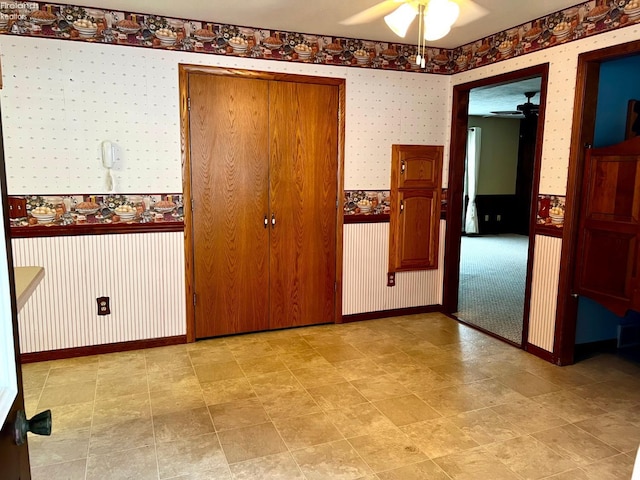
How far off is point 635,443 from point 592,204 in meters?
1.50

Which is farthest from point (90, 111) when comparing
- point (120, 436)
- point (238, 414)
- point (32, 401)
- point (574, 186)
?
point (574, 186)

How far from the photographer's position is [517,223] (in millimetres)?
10242

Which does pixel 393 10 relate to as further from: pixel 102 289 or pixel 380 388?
pixel 102 289

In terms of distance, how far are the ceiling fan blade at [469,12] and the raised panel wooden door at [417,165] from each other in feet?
3.71

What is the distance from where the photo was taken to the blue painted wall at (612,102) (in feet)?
10.8

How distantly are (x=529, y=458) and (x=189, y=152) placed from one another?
2.96m

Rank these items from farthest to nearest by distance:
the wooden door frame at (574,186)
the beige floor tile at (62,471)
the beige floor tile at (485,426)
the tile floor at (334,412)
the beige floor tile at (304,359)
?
the beige floor tile at (304,359)
the wooden door frame at (574,186)
the beige floor tile at (485,426)
the tile floor at (334,412)
the beige floor tile at (62,471)

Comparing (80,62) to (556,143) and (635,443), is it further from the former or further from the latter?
(635,443)

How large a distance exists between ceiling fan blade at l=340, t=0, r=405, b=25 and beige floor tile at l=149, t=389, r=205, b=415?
9.06ft

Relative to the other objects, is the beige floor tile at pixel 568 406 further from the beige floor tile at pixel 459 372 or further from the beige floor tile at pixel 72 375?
the beige floor tile at pixel 72 375

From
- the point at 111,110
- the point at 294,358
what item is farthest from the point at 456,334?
the point at 111,110

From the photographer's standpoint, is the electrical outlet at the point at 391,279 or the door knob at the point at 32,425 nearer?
the door knob at the point at 32,425

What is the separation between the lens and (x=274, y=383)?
3.07 meters

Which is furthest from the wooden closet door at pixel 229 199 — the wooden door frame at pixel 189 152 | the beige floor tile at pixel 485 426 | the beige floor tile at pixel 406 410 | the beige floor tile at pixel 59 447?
the beige floor tile at pixel 485 426
